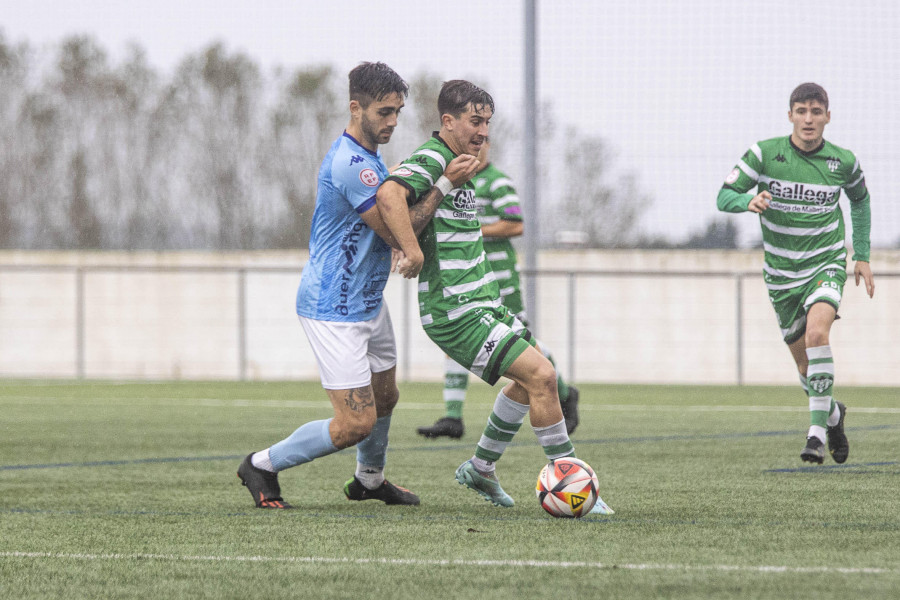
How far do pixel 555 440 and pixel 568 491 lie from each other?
32 cm

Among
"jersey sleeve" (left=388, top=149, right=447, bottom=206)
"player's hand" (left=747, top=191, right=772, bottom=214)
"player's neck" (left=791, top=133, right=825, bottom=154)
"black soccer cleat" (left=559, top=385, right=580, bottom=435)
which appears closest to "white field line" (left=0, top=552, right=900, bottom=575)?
"jersey sleeve" (left=388, top=149, right=447, bottom=206)

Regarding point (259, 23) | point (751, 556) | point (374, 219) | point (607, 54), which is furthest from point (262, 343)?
point (751, 556)

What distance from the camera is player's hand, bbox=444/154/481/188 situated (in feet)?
18.6

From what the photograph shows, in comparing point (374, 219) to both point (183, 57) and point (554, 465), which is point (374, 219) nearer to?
point (554, 465)

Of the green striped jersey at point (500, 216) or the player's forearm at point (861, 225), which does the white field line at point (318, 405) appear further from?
the player's forearm at point (861, 225)

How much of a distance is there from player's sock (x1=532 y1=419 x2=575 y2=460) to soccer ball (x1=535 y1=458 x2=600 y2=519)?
0.15 meters

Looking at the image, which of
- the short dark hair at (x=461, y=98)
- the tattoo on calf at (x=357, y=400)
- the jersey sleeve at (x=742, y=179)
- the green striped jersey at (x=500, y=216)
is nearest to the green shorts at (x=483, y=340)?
the tattoo on calf at (x=357, y=400)

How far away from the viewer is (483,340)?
5.67 metres

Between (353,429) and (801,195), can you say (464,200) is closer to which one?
(353,429)

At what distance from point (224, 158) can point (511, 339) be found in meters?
24.5

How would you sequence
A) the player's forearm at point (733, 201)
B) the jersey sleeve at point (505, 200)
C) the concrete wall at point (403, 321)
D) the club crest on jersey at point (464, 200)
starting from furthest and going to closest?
the concrete wall at point (403, 321)
the jersey sleeve at point (505, 200)
the player's forearm at point (733, 201)
the club crest on jersey at point (464, 200)

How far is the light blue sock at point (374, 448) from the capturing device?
6.18 m

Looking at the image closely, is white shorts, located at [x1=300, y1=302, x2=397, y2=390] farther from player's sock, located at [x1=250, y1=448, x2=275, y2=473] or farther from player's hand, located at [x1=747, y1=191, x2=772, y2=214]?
player's hand, located at [x1=747, y1=191, x2=772, y2=214]

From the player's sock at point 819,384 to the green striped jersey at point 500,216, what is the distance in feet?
8.07
